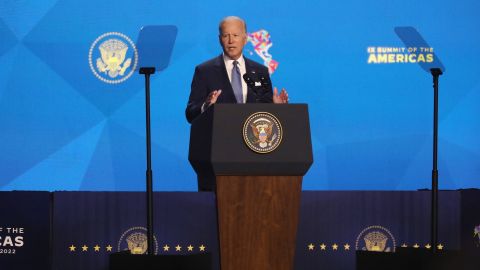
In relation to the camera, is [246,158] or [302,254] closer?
[246,158]

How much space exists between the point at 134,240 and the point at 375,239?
1240 mm

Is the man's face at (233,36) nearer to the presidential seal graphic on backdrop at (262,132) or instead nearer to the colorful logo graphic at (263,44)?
the presidential seal graphic on backdrop at (262,132)

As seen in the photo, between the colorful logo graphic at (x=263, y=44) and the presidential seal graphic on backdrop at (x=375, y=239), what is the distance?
168 cm

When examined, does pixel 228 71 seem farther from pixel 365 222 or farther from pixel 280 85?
pixel 280 85

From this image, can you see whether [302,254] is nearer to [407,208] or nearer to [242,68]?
[407,208]

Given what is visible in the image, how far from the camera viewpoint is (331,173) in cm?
493

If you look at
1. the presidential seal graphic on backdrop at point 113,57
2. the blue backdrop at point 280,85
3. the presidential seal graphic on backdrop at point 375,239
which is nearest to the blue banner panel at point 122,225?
the presidential seal graphic on backdrop at point 375,239

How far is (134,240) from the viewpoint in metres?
3.55

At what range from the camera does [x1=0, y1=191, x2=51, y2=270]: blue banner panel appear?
11.9ft

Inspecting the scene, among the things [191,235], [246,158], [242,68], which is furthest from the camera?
[242,68]

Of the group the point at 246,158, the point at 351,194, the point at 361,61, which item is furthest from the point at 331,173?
the point at 246,158

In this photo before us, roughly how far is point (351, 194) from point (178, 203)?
0.89 m

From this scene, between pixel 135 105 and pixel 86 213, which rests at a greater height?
pixel 135 105

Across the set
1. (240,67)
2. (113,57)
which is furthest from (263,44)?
(240,67)
